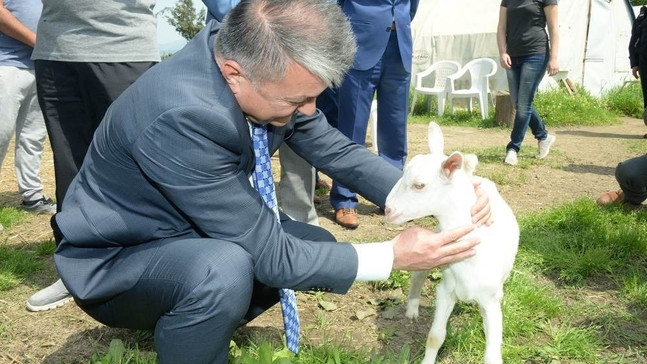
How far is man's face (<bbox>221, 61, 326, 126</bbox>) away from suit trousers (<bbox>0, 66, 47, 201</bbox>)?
2690 millimetres

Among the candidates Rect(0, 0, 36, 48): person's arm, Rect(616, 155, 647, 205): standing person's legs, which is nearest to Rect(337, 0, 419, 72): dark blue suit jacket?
Rect(616, 155, 647, 205): standing person's legs

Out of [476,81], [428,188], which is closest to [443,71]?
[476,81]

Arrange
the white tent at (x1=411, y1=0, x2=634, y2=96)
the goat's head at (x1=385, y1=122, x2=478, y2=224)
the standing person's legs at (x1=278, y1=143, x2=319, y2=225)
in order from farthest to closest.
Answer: the white tent at (x1=411, y1=0, x2=634, y2=96)
the standing person's legs at (x1=278, y1=143, x2=319, y2=225)
the goat's head at (x1=385, y1=122, x2=478, y2=224)

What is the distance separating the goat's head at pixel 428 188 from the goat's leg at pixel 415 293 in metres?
0.69

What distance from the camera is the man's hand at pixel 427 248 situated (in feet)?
6.63

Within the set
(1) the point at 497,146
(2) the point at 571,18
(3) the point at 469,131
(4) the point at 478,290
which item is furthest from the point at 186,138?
(2) the point at 571,18

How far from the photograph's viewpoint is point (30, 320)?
2.93m

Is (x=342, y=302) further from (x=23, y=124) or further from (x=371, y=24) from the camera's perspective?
(x=23, y=124)

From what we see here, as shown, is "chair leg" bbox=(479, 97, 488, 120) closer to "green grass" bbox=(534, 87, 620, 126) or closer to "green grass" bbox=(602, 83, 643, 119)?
"green grass" bbox=(534, 87, 620, 126)

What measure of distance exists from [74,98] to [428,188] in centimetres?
195

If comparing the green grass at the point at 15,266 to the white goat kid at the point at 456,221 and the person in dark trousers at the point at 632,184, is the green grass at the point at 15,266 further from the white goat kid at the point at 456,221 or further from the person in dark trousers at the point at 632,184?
the person in dark trousers at the point at 632,184

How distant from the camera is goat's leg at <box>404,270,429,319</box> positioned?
9.37 feet

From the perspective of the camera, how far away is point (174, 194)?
6.20 ft

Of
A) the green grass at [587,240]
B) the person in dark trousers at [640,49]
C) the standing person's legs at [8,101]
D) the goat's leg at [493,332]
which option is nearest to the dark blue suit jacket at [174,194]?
the goat's leg at [493,332]
